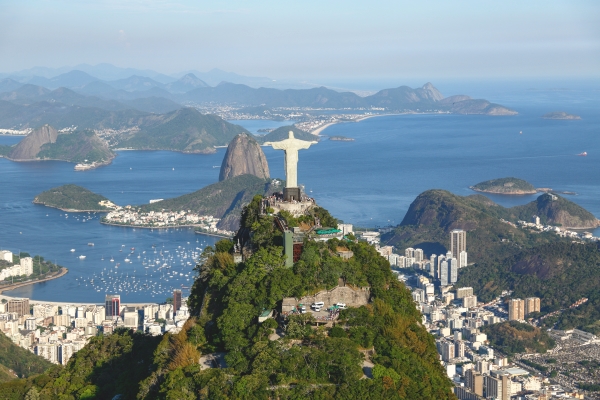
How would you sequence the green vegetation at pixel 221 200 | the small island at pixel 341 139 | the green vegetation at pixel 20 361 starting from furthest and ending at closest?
the small island at pixel 341 139
the green vegetation at pixel 221 200
the green vegetation at pixel 20 361

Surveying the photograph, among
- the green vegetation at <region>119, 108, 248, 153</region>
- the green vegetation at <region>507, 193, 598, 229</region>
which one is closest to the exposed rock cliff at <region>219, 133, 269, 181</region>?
the green vegetation at <region>507, 193, 598, 229</region>

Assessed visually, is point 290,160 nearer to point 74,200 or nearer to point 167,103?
point 74,200

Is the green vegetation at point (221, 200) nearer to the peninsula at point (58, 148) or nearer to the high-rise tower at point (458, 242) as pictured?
the high-rise tower at point (458, 242)

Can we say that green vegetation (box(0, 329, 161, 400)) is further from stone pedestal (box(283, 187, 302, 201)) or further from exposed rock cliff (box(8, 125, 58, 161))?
exposed rock cliff (box(8, 125, 58, 161))

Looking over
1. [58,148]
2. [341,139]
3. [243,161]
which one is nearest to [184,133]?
[58,148]

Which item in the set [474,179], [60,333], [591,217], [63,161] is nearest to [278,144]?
[60,333]

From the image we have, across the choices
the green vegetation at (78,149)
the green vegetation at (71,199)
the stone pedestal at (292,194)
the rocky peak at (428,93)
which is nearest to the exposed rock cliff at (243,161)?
the green vegetation at (71,199)
